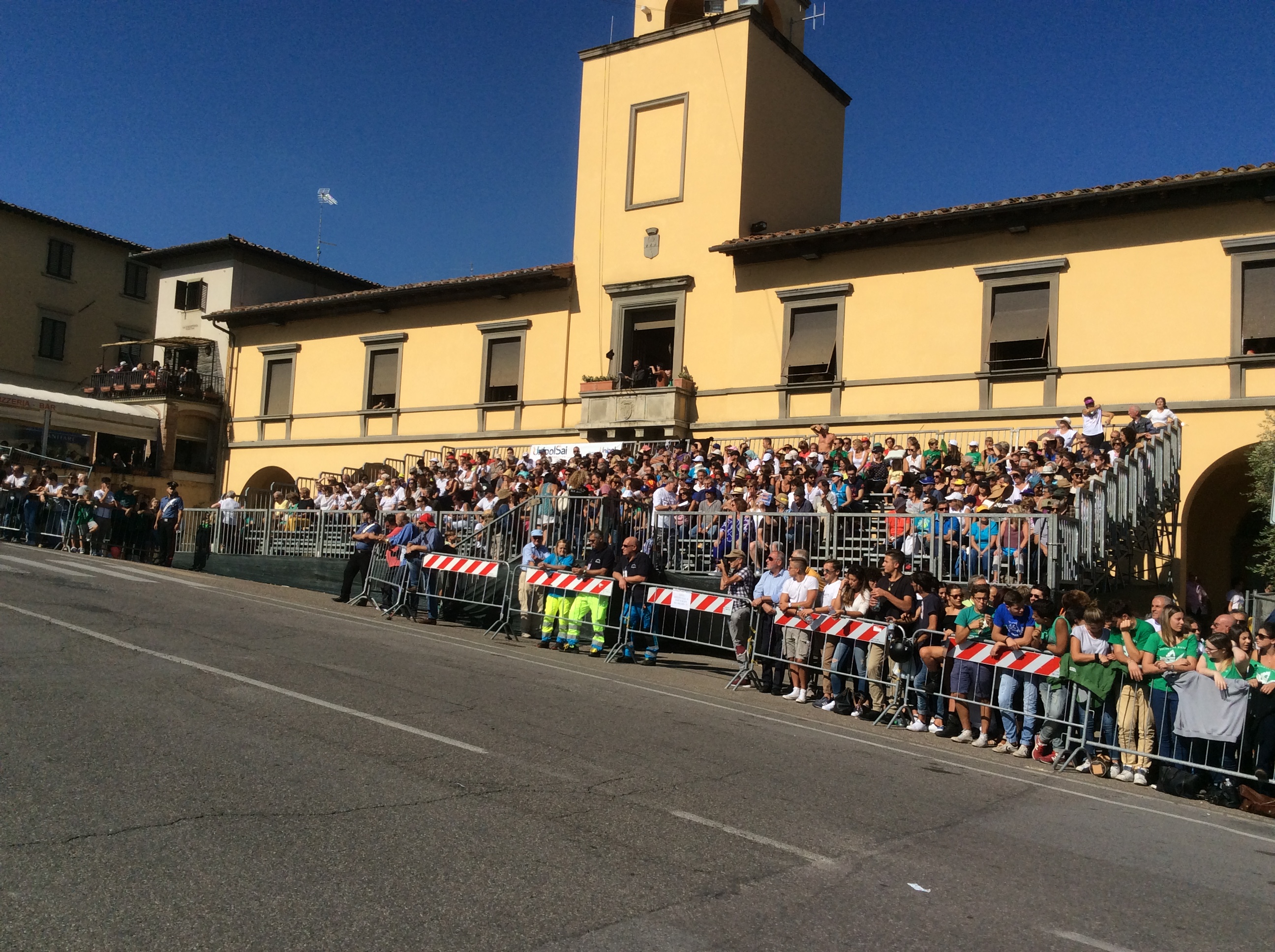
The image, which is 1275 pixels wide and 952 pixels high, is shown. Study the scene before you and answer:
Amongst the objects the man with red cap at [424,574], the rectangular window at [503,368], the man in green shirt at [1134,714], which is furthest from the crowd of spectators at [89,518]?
the man in green shirt at [1134,714]

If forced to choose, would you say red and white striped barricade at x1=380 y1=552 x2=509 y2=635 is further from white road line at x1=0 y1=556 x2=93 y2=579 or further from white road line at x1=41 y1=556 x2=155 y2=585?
white road line at x1=0 y1=556 x2=93 y2=579

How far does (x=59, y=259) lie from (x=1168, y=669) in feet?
159

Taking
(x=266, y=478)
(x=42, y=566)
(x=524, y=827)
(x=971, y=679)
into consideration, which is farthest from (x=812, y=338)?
(x=266, y=478)

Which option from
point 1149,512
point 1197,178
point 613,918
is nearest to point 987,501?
point 1149,512

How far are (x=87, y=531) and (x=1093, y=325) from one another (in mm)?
22231

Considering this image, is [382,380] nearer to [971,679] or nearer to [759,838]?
[971,679]

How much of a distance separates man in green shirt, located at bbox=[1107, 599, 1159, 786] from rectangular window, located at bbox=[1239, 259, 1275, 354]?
408 inches

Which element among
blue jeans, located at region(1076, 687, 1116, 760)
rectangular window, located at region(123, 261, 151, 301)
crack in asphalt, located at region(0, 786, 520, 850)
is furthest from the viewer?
rectangular window, located at region(123, 261, 151, 301)

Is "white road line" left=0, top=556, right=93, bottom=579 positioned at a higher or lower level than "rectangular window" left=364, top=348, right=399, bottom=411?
lower

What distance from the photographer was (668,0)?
2720cm

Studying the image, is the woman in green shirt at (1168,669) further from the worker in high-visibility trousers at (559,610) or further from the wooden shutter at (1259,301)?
the wooden shutter at (1259,301)

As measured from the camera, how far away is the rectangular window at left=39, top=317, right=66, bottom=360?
46.1 meters

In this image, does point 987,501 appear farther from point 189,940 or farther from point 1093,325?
point 189,940

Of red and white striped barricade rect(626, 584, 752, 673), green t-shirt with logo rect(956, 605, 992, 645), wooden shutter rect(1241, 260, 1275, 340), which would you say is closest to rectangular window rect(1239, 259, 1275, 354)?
wooden shutter rect(1241, 260, 1275, 340)
